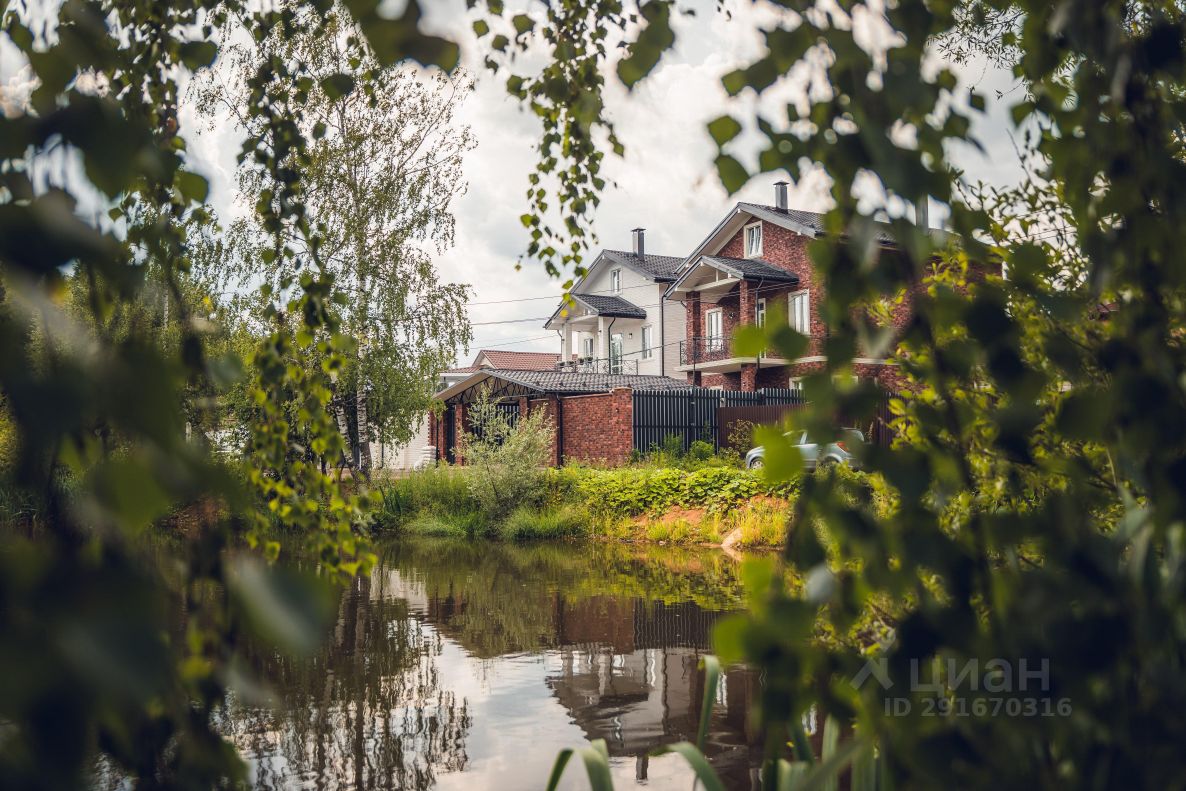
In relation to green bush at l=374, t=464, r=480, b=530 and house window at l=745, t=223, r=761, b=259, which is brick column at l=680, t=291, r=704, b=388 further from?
green bush at l=374, t=464, r=480, b=530

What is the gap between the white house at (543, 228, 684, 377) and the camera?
30766 mm

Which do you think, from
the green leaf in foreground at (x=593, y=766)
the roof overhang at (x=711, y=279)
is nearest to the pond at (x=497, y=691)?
the green leaf in foreground at (x=593, y=766)

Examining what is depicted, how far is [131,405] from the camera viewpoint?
457mm

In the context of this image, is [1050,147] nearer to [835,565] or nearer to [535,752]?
[835,565]

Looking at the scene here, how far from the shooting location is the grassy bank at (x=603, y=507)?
42.2 feet

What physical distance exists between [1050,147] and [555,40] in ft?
5.01

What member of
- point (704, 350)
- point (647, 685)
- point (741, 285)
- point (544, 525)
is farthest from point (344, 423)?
point (704, 350)

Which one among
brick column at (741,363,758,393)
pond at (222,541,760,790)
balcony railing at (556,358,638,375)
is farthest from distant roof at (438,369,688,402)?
pond at (222,541,760,790)

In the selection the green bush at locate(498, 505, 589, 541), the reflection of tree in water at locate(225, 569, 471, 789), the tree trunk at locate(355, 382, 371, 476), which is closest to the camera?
the reflection of tree in water at locate(225, 569, 471, 789)

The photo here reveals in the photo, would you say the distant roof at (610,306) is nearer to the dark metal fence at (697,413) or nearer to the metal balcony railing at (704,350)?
the metal balcony railing at (704,350)

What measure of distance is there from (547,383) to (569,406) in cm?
216

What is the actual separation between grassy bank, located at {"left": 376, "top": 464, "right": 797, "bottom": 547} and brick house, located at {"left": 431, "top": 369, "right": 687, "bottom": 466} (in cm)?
122

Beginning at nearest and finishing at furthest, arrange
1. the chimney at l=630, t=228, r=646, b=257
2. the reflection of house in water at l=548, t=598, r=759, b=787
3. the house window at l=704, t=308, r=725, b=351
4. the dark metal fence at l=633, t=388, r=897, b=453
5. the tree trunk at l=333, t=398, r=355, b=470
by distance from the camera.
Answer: the reflection of house in water at l=548, t=598, r=759, b=787 < the tree trunk at l=333, t=398, r=355, b=470 < the dark metal fence at l=633, t=388, r=897, b=453 < the house window at l=704, t=308, r=725, b=351 < the chimney at l=630, t=228, r=646, b=257

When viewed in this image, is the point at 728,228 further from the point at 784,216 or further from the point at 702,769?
the point at 702,769
